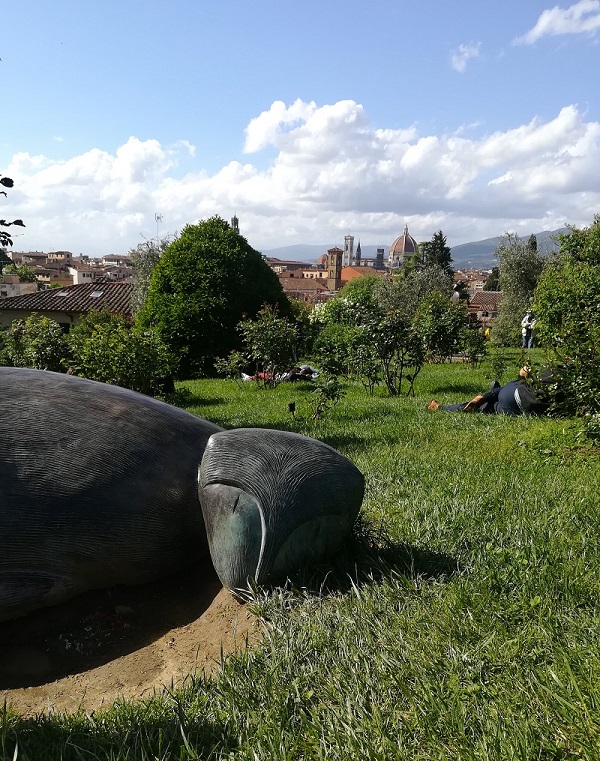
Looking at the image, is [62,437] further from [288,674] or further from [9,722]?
[288,674]

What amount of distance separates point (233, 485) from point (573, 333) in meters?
4.18

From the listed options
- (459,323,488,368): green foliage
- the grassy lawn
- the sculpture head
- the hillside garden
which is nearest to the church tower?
(459,323,488,368): green foliage

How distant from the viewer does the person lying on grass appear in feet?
23.1

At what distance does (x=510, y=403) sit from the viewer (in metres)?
7.33

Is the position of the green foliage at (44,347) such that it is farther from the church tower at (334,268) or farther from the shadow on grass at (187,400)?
the church tower at (334,268)

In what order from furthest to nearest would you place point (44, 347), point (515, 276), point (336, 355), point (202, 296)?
point (515, 276), point (202, 296), point (44, 347), point (336, 355)

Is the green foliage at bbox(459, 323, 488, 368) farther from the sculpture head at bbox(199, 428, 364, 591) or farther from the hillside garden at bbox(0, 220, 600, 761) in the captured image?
the sculpture head at bbox(199, 428, 364, 591)

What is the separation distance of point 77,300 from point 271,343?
27256 millimetres

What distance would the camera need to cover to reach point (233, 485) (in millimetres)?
2824

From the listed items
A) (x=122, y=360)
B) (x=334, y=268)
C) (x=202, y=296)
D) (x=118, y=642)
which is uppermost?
(x=334, y=268)

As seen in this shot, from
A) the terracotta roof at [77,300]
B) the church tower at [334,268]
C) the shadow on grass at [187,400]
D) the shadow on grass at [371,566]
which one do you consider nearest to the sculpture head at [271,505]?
the shadow on grass at [371,566]

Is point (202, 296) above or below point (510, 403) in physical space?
above

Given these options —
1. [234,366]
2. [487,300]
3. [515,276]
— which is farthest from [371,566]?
[487,300]

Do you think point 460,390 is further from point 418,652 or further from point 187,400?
point 418,652
